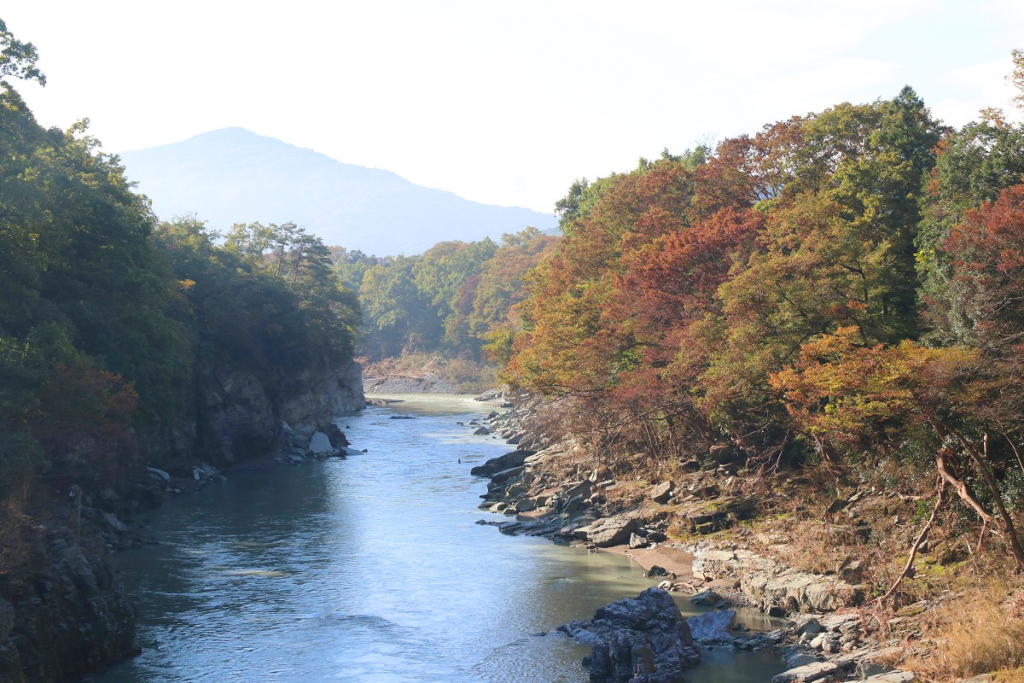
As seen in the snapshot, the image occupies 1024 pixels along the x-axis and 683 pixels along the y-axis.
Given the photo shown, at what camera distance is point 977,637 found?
1639 cm

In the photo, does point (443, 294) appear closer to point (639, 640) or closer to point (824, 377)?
point (824, 377)

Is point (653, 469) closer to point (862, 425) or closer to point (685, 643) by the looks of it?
point (862, 425)

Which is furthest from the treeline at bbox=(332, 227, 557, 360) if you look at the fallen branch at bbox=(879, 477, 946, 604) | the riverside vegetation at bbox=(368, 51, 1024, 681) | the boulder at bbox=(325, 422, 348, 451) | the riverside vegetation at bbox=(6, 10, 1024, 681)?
the fallen branch at bbox=(879, 477, 946, 604)

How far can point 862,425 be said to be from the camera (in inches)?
971

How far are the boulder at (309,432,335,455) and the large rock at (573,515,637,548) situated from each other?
85.2 ft

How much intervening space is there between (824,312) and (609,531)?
1039cm

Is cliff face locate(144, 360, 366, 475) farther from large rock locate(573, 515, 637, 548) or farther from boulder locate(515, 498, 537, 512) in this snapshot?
large rock locate(573, 515, 637, 548)

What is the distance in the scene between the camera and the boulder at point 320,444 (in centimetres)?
5387

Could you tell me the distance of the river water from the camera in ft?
64.7

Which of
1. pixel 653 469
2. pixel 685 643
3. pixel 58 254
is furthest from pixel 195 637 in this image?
pixel 653 469

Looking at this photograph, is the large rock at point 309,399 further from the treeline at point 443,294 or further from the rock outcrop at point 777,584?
the treeline at point 443,294

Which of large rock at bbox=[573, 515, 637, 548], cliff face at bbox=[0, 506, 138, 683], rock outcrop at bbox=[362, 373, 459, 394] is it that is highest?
rock outcrop at bbox=[362, 373, 459, 394]

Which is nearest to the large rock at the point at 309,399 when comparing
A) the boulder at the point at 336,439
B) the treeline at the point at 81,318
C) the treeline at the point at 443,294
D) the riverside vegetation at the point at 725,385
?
the boulder at the point at 336,439

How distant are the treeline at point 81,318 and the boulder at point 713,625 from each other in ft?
54.8
